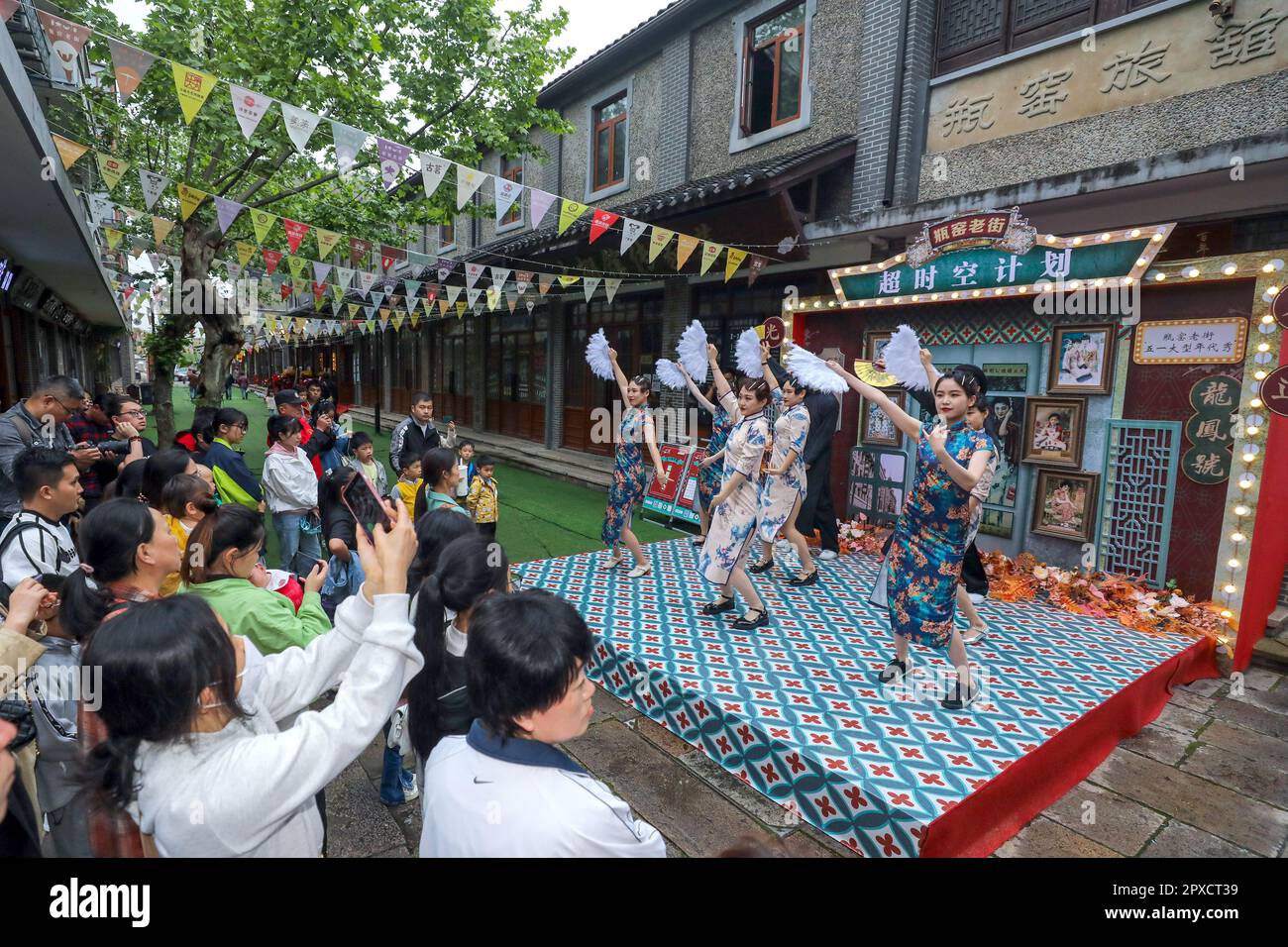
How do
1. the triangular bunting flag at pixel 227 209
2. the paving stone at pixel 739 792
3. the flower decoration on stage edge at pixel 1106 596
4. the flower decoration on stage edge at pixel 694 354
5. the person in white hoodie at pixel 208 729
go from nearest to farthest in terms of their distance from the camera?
the person in white hoodie at pixel 208 729 < the paving stone at pixel 739 792 < the flower decoration on stage edge at pixel 1106 596 < the triangular bunting flag at pixel 227 209 < the flower decoration on stage edge at pixel 694 354

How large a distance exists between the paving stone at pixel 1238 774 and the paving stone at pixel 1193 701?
1.86ft

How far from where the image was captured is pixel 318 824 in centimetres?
165

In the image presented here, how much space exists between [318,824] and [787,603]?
421cm

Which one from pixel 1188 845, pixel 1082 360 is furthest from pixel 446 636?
pixel 1082 360

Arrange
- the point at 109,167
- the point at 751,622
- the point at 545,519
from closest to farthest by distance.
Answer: the point at 751,622 → the point at 109,167 → the point at 545,519

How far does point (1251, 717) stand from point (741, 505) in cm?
347

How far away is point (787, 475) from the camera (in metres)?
5.45

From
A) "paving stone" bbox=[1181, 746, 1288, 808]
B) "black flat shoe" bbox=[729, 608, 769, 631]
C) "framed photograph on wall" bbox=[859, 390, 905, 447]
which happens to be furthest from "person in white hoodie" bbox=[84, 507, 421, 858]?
"framed photograph on wall" bbox=[859, 390, 905, 447]

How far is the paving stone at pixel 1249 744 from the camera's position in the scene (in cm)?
364

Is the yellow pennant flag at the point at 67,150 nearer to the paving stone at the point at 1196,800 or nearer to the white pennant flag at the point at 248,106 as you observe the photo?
the white pennant flag at the point at 248,106

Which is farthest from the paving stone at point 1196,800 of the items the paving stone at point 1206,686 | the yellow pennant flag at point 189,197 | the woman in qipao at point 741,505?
the yellow pennant flag at point 189,197

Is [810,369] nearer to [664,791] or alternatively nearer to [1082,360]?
[664,791]
